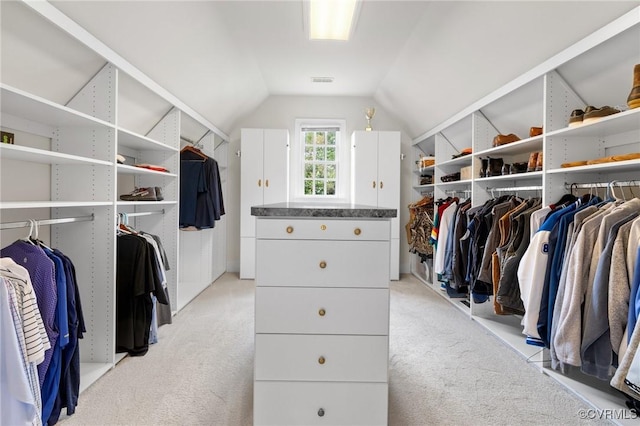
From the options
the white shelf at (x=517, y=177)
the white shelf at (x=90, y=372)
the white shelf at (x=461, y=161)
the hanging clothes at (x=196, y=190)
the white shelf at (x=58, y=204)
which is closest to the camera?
the white shelf at (x=58, y=204)

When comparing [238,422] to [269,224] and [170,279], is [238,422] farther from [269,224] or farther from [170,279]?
[170,279]

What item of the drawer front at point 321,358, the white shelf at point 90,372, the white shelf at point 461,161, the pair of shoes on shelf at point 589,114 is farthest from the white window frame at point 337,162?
the drawer front at point 321,358

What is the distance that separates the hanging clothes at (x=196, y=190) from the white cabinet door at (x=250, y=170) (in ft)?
2.73

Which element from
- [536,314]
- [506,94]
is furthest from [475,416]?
[506,94]

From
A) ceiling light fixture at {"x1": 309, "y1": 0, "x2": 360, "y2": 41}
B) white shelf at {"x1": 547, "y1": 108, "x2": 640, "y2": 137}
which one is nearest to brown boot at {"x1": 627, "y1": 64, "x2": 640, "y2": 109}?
white shelf at {"x1": 547, "y1": 108, "x2": 640, "y2": 137}

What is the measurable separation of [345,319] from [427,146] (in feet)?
14.1

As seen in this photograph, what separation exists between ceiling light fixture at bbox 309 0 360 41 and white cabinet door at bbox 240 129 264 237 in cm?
184

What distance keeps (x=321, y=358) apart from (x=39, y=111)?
1.98 meters

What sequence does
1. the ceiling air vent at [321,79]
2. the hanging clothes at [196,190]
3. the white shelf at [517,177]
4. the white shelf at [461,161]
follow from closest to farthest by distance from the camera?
the white shelf at [517,177], the white shelf at [461,161], the hanging clothes at [196,190], the ceiling air vent at [321,79]

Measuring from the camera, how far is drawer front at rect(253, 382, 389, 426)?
1.60 m

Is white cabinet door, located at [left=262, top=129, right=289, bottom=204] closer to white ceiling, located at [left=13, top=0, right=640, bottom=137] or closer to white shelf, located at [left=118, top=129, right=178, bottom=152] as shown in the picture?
white ceiling, located at [left=13, top=0, right=640, bottom=137]

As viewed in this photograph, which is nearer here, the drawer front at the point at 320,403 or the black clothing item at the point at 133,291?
the drawer front at the point at 320,403

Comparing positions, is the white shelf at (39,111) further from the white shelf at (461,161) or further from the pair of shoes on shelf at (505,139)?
the white shelf at (461,161)

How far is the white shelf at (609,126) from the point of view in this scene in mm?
1870
